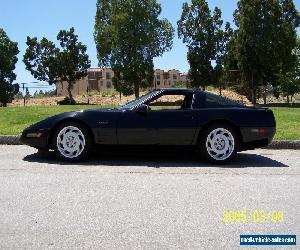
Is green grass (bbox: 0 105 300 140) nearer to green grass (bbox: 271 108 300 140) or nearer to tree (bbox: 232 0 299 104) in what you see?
green grass (bbox: 271 108 300 140)

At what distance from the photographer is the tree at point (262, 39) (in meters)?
28.0

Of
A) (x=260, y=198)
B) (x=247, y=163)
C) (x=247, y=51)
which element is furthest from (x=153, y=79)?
(x=260, y=198)

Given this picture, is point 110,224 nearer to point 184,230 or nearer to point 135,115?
point 184,230

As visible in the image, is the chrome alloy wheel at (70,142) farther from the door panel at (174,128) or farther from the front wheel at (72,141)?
the door panel at (174,128)

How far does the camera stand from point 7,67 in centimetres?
2931

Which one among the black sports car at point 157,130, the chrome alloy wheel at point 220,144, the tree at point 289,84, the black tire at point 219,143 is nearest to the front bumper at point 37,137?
the black sports car at point 157,130

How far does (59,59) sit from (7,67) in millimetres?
3914

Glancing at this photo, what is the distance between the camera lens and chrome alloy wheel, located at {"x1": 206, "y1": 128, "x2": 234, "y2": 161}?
21.6ft

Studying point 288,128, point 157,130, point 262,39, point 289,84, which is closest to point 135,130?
point 157,130

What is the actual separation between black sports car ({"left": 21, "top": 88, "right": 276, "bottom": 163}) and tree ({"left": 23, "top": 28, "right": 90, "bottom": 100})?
25304 millimetres

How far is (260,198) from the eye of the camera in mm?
4520

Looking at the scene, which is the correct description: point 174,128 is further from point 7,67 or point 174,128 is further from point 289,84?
point 289,84

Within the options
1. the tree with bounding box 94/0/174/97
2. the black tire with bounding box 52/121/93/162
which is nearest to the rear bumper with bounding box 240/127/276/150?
the black tire with bounding box 52/121/93/162

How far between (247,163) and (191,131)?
1.08m
